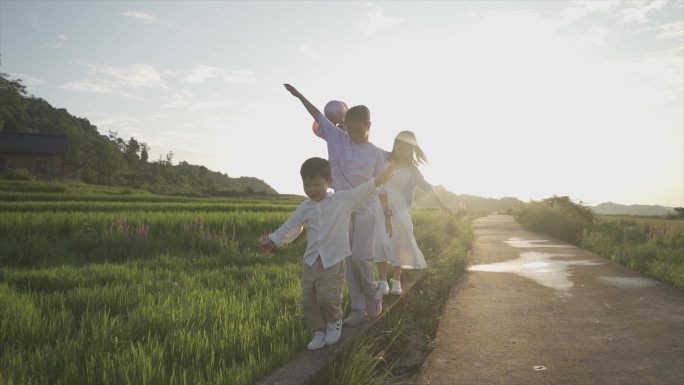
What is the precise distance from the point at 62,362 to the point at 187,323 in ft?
3.07

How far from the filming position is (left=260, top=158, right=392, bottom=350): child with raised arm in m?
3.47

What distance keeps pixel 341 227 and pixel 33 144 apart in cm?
6400

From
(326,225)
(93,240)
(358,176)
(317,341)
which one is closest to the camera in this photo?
(317,341)

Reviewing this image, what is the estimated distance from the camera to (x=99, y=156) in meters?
71.3

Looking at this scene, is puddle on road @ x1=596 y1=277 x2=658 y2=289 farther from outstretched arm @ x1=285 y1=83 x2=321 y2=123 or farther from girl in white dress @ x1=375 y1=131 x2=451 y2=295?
outstretched arm @ x1=285 y1=83 x2=321 y2=123

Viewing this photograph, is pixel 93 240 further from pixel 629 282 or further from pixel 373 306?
pixel 629 282

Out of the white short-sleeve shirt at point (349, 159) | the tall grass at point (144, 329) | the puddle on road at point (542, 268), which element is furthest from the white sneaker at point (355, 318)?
the puddle on road at point (542, 268)

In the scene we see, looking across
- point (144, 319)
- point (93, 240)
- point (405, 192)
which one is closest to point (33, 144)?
point (93, 240)

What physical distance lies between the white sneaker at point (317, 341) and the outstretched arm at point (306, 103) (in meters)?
1.99

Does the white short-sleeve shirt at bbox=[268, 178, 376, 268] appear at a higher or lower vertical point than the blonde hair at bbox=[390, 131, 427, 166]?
lower

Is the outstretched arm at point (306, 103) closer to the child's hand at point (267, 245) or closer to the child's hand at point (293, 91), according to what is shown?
the child's hand at point (293, 91)

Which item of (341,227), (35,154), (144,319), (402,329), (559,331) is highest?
(35,154)

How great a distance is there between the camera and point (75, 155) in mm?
71000

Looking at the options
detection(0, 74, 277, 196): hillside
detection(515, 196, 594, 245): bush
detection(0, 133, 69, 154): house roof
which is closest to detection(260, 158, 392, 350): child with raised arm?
detection(515, 196, 594, 245): bush
